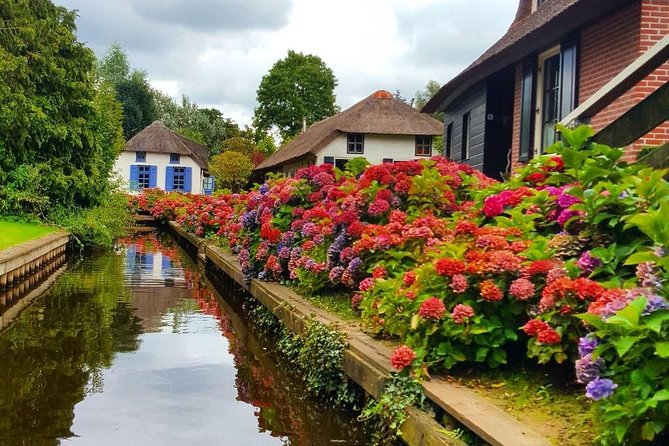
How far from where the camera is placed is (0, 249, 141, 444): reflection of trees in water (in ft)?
16.6

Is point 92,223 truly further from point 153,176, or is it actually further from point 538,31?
point 153,176

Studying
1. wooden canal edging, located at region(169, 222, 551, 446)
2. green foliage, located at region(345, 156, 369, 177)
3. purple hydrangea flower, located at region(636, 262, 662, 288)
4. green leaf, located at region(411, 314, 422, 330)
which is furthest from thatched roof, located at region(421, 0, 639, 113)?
purple hydrangea flower, located at region(636, 262, 662, 288)

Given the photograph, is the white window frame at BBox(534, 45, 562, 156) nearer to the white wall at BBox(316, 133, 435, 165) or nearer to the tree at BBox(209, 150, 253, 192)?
the white wall at BBox(316, 133, 435, 165)

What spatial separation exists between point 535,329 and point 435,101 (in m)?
15.2

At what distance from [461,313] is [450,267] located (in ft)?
1.00

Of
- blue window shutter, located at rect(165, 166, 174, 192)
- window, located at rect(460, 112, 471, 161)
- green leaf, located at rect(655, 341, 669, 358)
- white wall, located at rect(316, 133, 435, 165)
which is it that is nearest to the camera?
green leaf, located at rect(655, 341, 669, 358)

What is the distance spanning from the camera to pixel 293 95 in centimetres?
6259

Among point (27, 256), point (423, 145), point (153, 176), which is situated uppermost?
point (423, 145)

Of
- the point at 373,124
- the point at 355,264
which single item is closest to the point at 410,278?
the point at 355,264

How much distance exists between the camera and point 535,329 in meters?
3.53

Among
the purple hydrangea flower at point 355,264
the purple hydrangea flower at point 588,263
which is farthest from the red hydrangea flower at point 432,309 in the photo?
the purple hydrangea flower at point 355,264

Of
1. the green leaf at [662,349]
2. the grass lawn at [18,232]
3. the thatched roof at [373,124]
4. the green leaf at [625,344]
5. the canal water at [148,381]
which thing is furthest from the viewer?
the thatched roof at [373,124]

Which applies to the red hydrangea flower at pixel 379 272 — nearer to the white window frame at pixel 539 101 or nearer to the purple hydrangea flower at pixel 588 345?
the purple hydrangea flower at pixel 588 345

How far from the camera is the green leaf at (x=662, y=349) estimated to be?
94.4 inches
